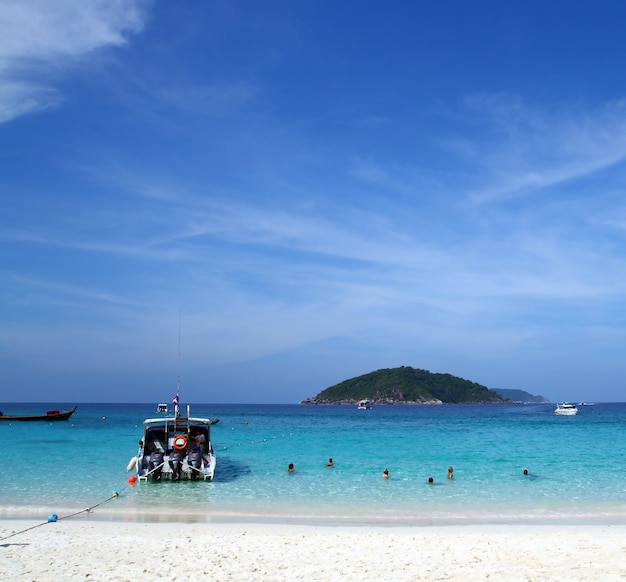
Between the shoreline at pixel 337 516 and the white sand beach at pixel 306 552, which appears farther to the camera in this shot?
the shoreline at pixel 337 516

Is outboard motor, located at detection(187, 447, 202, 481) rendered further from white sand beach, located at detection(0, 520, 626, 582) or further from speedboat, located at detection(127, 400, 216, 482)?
white sand beach, located at detection(0, 520, 626, 582)

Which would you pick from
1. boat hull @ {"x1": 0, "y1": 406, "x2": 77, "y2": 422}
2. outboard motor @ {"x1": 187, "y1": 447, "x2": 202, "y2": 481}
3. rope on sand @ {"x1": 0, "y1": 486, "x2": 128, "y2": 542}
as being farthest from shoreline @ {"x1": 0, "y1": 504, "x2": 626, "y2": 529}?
boat hull @ {"x1": 0, "y1": 406, "x2": 77, "y2": 422}

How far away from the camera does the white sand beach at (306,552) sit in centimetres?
1220

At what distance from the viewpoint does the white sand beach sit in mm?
12195

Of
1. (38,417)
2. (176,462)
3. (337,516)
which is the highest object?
(176,462)

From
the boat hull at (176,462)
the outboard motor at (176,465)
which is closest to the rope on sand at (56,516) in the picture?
the boat hull at (176,462)

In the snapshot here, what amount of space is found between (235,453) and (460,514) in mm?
21440

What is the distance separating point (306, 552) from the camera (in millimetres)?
13969

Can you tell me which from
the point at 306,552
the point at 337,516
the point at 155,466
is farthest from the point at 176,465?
the point at 306,552

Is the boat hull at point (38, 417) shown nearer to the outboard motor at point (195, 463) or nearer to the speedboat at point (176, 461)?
the speedboat at point (176, 461)

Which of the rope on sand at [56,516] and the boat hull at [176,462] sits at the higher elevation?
the boat hull at [176,462]

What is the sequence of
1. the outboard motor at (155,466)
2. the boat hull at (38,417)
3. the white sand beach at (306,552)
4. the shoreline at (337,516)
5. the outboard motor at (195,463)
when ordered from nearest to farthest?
the white sand beach at (306,552) → the shoreline at (337,516) → the outboard motor at (155,466) → the outboard motor at (195,463) → the boat hull at (38,417)

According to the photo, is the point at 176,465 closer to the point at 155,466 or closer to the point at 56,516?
the point at 155,466

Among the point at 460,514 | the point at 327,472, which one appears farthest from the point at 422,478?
the point at 460,514
